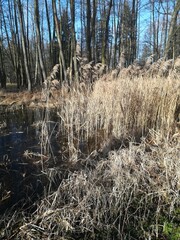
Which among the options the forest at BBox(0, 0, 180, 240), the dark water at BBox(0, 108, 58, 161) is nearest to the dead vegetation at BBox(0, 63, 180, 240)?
the forest at BBox(0, 0, 180, 240)

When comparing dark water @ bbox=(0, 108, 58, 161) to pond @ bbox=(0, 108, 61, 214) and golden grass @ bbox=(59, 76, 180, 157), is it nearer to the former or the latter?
pond @ bbox=(0, 108, 61, 214)

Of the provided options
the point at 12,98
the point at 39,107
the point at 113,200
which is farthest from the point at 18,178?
the point at 12,98

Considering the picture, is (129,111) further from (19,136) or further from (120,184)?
(19,136)

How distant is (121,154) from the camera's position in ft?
8.80

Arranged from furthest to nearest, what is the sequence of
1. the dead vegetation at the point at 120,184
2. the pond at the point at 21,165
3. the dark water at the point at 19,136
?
1. the dark water at the point at 19,136
2. the pond at the point at 21,165
3. the dead vegetation at the point at 120,184

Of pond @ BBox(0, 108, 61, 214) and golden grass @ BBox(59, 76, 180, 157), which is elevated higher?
golden grass @ BBox(59, 76, 180, 157)

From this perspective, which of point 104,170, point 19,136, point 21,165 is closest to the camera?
point 104,170

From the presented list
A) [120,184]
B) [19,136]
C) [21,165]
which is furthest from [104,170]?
[19,136]

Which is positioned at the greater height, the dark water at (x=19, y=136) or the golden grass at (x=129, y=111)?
the golden grass at (x=129, y=111)

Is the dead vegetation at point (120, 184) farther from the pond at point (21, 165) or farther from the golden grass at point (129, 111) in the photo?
the pond at point (21, 165)

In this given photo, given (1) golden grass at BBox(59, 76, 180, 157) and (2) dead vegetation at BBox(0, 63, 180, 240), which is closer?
(2) dead vegetation at BBox(0, 63, 180, 240)

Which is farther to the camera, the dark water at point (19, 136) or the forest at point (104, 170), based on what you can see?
the dark water at point (19, 136)

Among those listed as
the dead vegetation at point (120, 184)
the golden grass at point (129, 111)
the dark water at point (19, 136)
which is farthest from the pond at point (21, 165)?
the golden grass at point (129, 111)

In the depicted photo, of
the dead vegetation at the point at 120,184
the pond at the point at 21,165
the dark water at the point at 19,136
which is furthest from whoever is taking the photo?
the dark water at the point at 19,136
